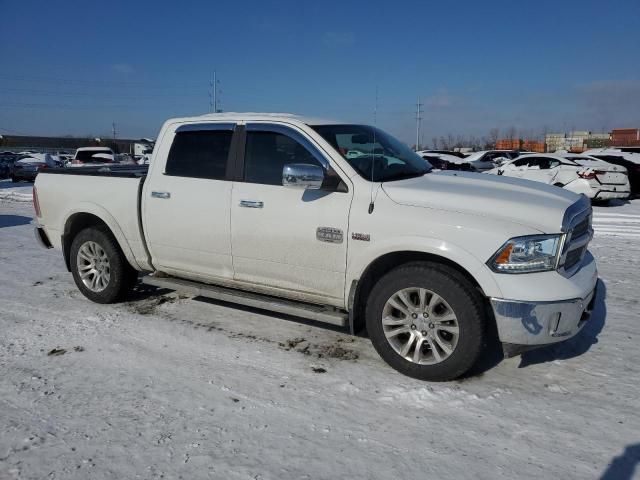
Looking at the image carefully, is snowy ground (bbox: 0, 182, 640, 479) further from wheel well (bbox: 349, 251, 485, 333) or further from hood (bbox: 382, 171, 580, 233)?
hood (bbox: 382, 171, 580, 233)

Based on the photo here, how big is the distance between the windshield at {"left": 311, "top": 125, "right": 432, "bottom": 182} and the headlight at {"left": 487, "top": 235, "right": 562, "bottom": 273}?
1.12m

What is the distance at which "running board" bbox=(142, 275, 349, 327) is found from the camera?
3.96 meters

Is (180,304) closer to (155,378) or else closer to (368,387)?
(155,378)

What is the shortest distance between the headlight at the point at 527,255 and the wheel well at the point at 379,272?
25 centimetres

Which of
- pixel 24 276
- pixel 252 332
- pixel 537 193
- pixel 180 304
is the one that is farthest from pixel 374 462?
pixel 24 276

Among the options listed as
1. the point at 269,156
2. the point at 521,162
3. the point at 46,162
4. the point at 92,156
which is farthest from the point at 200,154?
the point at 46,162

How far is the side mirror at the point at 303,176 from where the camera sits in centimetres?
374

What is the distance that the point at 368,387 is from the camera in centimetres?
355

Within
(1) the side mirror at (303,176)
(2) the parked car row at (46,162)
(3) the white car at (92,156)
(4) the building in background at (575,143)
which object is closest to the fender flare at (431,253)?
(1) the side mirror at (303,176)

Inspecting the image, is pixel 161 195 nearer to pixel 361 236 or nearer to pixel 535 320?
pixel 361 236

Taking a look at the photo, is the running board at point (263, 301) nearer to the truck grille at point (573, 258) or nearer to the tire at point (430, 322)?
the tire at point (430, 322)

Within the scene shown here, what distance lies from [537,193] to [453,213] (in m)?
0.86

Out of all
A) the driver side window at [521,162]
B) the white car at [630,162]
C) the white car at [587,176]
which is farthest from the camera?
the driver side window at [521,162]

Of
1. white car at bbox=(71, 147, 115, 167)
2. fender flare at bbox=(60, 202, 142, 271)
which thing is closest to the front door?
fender flare at bbox=(60, 202, 142, 271)
